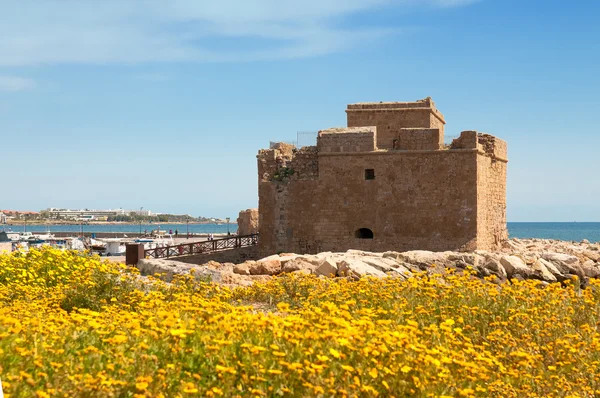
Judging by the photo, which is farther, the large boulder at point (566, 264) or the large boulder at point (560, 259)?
the large boulder at point (560, 259)

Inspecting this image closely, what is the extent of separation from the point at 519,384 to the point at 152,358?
340 centimetres

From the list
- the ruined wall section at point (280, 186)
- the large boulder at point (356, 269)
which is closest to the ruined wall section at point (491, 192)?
the ruined wall section at point (280, 186)

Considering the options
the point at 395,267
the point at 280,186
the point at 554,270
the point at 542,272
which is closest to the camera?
the point at 395,267

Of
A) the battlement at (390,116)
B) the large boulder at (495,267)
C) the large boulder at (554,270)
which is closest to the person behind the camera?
the large boulder at (495,267)

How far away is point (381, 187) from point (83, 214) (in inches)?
6650

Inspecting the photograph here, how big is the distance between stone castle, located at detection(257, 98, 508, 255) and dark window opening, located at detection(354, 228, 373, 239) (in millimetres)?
35

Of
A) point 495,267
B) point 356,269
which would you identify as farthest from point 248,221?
point 356,269

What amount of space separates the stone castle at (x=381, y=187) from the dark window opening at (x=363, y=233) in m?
0.04

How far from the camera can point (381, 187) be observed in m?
23.1

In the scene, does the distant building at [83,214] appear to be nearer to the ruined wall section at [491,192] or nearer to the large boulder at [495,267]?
the ruined wall section at [491,192]

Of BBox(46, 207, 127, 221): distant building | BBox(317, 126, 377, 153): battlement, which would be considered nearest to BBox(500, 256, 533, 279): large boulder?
BBox(317, 126, 377, 153): battlement

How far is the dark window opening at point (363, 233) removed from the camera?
918 inches

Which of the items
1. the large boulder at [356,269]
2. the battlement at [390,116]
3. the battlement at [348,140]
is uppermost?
the battlement at [390,116]

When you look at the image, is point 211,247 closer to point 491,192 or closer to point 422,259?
point 491,192
